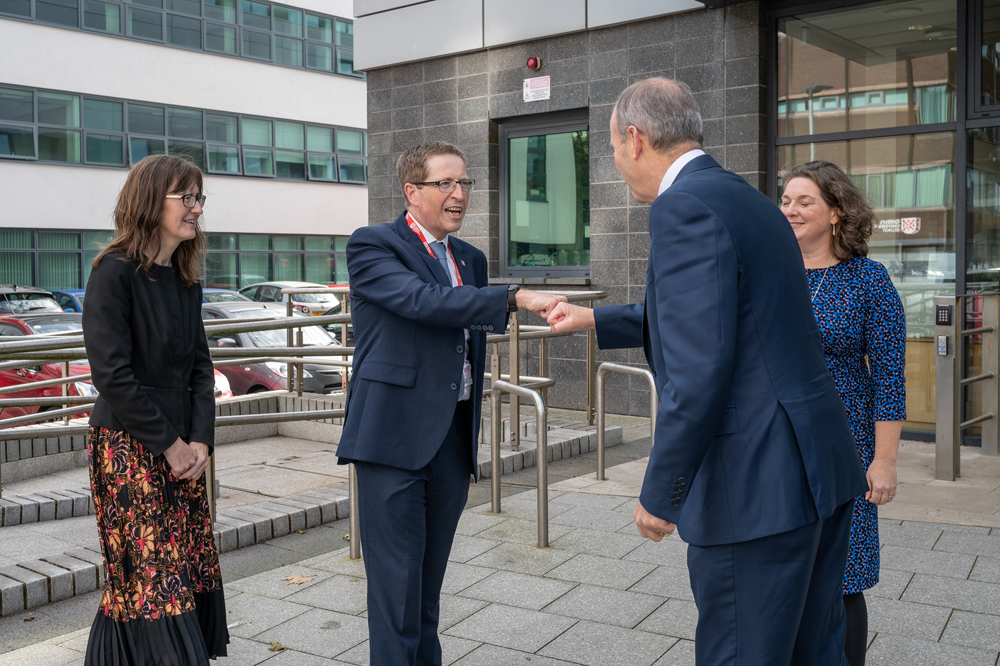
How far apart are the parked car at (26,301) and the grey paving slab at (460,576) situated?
1491 centimetres

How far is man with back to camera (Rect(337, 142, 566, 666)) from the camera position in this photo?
9.34 ft

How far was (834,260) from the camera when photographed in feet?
10.2

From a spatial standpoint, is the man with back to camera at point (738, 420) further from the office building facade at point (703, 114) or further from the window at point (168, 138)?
the window at point (168, 138)

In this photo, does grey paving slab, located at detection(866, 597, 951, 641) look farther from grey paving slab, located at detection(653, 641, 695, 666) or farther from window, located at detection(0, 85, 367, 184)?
window, located at detection(0, 85, 367, 184)

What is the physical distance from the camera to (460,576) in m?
4.49

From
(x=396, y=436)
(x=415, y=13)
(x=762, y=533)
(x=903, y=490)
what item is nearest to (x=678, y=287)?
(x=762, y=533)

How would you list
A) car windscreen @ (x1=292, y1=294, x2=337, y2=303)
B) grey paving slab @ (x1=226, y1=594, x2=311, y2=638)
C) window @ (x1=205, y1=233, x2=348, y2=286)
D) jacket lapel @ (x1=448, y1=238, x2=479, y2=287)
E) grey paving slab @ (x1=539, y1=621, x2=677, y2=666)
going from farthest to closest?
window @ (x1=205, y1=233, x2=348, y2=286) < car windscreen @ (x1=292, y1=294, x2=337, y2=303) < grey paving slab @ (x1=226, y1=594, x2=311, y2=638) < grey paving slab @ (x1=539, y1=621, x2=677, y2=666) < jacket lapel @ (x1=448, y1=238, x2=479, y2=287)

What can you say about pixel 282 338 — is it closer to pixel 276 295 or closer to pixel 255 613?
pixel 255 613

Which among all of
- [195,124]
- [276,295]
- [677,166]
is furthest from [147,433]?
[195,124]

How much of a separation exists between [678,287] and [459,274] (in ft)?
4.28

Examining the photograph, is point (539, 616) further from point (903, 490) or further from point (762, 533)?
point (903, 490)

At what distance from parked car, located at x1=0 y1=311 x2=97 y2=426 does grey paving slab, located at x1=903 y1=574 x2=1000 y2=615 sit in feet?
17.5

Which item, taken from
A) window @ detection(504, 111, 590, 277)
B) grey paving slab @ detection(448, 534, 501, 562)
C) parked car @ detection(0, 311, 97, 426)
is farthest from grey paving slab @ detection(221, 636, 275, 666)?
window @ detection(504, 111, 590, 277)

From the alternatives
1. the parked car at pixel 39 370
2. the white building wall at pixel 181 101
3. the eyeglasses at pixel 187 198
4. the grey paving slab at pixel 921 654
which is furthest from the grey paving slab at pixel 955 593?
the white building wall at pixel 181 101
